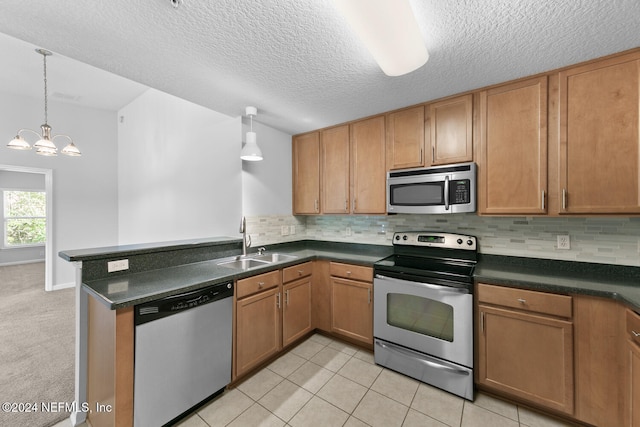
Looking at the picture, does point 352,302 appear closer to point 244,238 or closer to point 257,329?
point 257,329

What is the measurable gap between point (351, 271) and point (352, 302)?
304 millimetres

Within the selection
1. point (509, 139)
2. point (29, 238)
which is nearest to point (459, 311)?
point (509, 139)

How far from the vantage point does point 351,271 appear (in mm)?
2467

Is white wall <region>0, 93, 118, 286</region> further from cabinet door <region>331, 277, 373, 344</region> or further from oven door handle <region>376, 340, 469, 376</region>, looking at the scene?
oven door handle <region>376, 340, 469, 376</region>

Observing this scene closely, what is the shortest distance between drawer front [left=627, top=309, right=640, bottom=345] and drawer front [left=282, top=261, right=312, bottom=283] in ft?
7.16

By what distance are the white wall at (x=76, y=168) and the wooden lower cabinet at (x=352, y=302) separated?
489 cm

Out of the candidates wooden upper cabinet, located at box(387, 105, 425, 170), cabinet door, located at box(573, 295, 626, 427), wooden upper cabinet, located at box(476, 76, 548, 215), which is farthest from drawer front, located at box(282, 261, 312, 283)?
cabinet door, located at box(573, 295, 626, 427)


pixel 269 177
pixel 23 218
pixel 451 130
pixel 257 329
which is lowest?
pixel 257 329

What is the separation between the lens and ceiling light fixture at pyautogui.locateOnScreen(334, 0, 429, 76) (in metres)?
1.06

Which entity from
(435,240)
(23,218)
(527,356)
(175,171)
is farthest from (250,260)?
(23,218)

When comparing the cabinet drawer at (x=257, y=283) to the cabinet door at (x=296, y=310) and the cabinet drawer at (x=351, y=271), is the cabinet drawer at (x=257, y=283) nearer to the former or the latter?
the cabinet door at (x=296, y=310)

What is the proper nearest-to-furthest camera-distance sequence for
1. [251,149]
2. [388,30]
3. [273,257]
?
[388,30]
[251,149]
[273,257]

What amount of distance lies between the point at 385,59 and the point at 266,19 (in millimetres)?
660

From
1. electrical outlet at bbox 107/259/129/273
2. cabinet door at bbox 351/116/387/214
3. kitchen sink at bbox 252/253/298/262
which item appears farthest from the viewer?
kitchen sink at bbox 252/253/298/262
